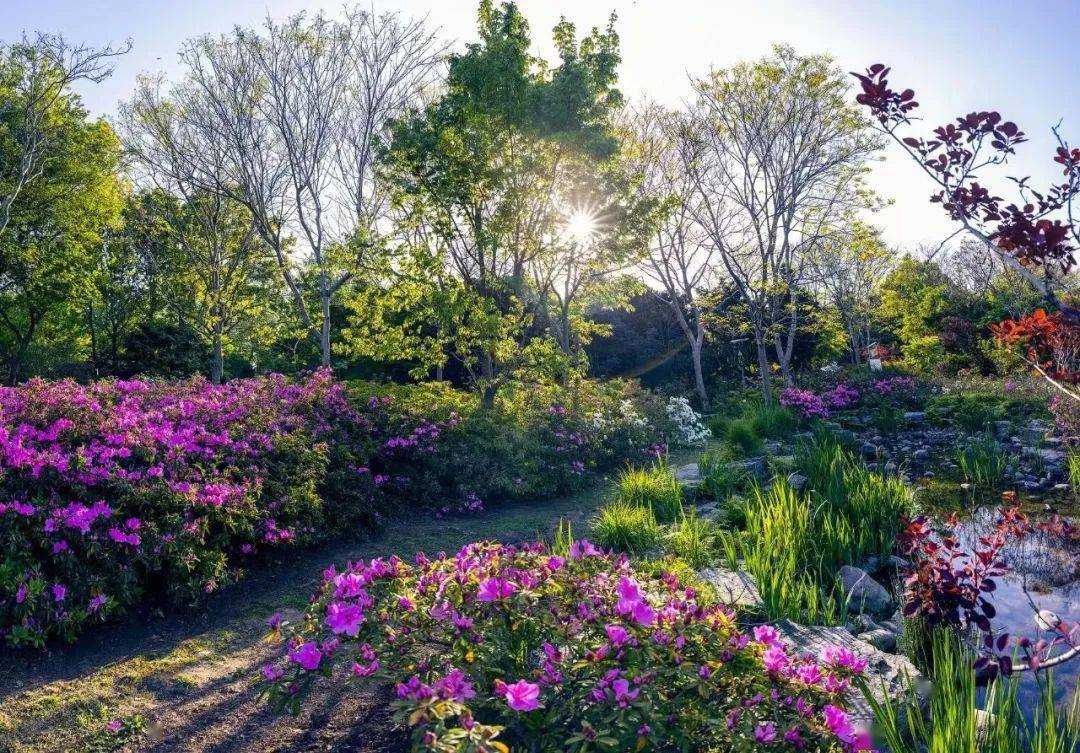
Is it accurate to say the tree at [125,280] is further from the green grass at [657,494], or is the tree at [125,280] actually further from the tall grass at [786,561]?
the tall grass at [786,561]

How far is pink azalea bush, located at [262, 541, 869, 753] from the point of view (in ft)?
5.78

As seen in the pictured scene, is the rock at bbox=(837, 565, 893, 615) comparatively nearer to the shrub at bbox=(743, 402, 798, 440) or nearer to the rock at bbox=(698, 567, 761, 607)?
the rock at bbox=(698, 567, 761, 607)

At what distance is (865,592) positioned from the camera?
13.4 ft

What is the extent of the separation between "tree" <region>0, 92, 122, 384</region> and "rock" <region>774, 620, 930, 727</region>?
20567mm

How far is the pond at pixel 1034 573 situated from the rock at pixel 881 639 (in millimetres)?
570

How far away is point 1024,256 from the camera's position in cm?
245

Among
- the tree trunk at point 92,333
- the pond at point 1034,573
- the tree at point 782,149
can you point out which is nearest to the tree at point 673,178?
the tree at point 782,149

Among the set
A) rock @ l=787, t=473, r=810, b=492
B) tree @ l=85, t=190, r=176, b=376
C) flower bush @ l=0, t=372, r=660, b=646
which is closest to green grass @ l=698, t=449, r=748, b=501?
rock @ l=787, t=473, r=810, b=492

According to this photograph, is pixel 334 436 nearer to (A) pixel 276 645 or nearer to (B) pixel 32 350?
(A) pixel 276 645

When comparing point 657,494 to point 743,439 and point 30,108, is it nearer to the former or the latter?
point 743,439

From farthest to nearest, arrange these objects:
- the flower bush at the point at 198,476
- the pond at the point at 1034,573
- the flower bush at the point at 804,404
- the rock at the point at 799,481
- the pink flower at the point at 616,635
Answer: the flower bush at the point at 804,404, the rock at the point at 799,481, the flower bush at the point at 198,476, the pond at the point at 1034,573, the pink flower at the point at 616,635

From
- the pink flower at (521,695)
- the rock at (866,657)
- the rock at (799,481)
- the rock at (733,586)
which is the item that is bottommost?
the rock at (866,657)

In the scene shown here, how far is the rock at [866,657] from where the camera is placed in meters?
2.71

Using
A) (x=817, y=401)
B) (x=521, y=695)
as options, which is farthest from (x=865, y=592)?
(x=817, y=401)
